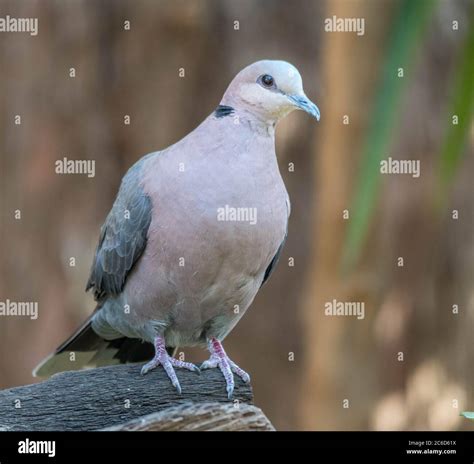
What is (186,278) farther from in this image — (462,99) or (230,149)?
(462,99)

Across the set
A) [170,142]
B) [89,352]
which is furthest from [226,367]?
[170,142]

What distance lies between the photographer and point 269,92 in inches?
164

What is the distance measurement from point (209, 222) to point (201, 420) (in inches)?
38.9

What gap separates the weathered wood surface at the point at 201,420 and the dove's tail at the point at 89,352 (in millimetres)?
1654

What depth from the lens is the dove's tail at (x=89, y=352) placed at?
200 inches

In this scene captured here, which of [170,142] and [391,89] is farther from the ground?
[170,142]

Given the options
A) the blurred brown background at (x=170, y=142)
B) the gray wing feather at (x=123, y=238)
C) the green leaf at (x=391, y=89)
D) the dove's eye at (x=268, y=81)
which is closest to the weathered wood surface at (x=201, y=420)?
the gray wing feather at (x=123, y=238)

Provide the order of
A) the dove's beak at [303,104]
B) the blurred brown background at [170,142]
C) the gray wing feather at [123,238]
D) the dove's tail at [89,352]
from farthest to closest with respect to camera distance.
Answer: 1. the blurred brown background at [170,142]
2. the dove's tail at [89,352]
3. the gray wing feather at [123,238]
4. the dove's beak at [303,104]

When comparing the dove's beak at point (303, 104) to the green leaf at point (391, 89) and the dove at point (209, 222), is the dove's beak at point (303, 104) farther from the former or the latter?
the green leaf at point (391, 89)

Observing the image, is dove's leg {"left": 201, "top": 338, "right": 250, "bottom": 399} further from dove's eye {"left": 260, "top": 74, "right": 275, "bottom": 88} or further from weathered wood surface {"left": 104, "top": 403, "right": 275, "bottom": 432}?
dove's eye {"left": 260, "top": 74, "right": 275, "bottom": 88}

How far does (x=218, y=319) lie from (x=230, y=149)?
920 mm

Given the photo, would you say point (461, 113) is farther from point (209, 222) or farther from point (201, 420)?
point (209, 222)

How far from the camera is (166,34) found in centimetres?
880
